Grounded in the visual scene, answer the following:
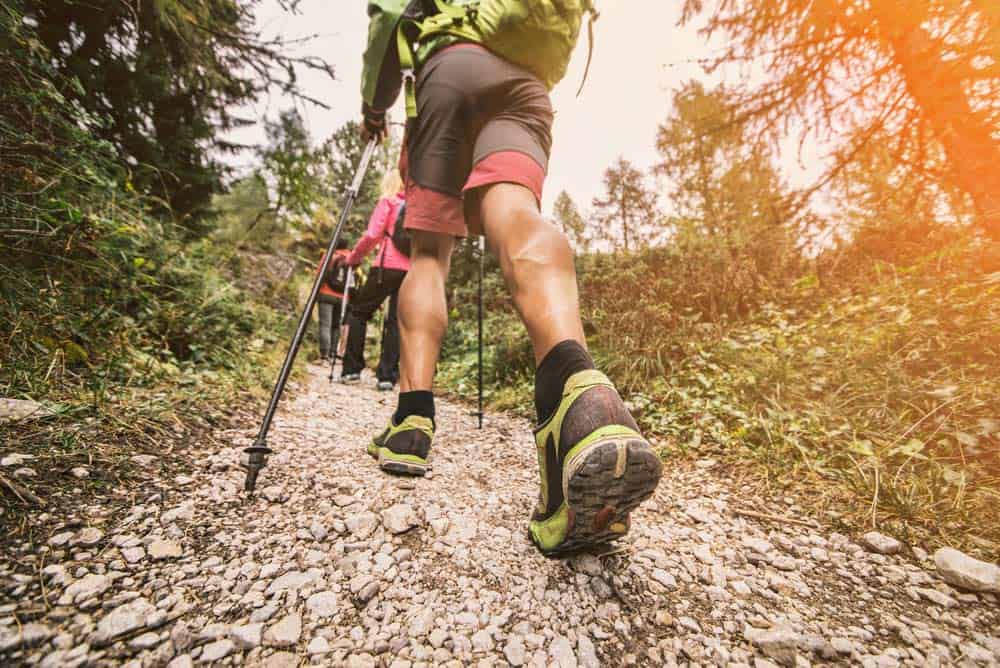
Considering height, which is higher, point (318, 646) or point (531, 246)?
point (531, 246)

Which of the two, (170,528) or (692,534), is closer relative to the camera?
(170,528)

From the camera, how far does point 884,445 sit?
1.73 meters

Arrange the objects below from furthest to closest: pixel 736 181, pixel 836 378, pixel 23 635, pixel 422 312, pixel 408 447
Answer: pixel 736 181
pixel 836 378
pixel 422 312
pixel 408 447
pixel 23 635

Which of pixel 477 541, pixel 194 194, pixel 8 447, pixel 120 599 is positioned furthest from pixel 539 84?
pixel 194 194

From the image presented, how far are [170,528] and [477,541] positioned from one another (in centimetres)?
81

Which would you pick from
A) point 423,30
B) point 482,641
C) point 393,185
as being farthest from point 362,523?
point 393,185

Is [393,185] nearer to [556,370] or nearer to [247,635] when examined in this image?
[556,370]

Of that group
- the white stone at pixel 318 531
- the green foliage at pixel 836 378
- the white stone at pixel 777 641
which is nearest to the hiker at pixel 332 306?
the green foliage at pixel 836 378

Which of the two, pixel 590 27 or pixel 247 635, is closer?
pixel 247 635

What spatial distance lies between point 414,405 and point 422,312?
394mm

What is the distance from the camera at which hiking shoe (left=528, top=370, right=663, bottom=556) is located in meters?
0.81

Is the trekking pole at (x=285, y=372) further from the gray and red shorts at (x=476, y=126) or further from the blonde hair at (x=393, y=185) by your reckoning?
the blonde hair at (x=393, y=185)

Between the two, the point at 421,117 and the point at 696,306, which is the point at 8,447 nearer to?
the point at 421,117

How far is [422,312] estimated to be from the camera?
166cm
